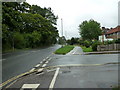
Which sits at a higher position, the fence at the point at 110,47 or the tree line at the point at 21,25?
the tree line at the point at 21,25

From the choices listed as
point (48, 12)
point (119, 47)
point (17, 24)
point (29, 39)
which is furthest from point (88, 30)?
point (17, 24)

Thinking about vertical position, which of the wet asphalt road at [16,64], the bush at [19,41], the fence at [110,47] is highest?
the bush at [19,41]

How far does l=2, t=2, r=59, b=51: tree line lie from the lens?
20.1 meters

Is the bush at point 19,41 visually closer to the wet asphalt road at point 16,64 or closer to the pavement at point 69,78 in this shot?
the wet asphalt road at point 16,64

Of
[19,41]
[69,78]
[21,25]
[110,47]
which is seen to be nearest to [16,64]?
[69,78]

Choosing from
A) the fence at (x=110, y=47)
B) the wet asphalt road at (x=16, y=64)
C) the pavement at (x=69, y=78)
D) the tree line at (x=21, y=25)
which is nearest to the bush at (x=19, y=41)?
the tree line at (x=21, y=25)

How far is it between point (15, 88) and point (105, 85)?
3174 mm

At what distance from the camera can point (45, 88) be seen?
15.5 feet

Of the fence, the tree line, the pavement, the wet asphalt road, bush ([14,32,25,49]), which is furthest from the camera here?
bush ([14,32,25,49])

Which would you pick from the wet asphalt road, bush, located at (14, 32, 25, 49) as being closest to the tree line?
bush, located at (14, 32, 25, 49)

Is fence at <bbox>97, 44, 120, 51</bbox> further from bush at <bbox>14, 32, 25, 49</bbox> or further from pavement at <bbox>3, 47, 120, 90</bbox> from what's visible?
bush at <bbox>14, 32, 25, 49</bbox>

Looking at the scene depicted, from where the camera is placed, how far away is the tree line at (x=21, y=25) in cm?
2006

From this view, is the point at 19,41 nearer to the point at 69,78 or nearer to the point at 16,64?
the point at 16,64

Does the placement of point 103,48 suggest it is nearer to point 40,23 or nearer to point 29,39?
point 29,39
